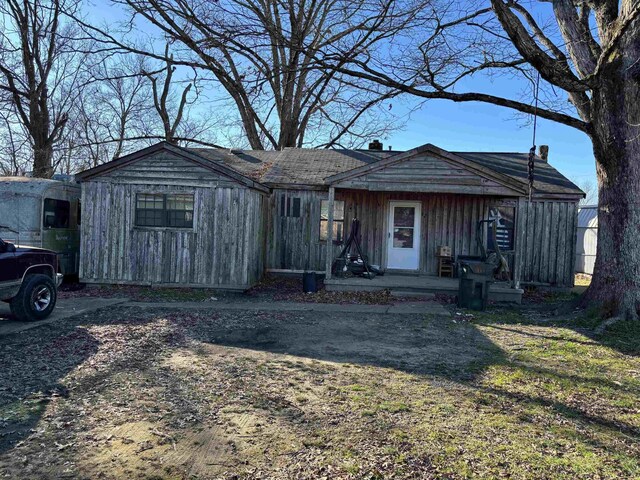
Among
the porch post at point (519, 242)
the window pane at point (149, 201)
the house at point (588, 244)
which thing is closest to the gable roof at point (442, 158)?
the porch post at point (519, 242)

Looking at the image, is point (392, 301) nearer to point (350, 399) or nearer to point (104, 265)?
point (350, 399)

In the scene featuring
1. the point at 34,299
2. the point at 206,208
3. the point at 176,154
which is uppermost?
the point at 176,154

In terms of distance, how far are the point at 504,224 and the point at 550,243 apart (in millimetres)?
1373

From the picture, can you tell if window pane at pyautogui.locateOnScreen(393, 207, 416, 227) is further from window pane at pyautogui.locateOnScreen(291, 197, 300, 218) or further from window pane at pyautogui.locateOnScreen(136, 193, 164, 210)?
window pane at pyautogui.locateOnScreen(136, 193, 164, 210)

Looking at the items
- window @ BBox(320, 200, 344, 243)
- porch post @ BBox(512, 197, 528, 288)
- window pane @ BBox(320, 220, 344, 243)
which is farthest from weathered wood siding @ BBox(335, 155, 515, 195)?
window pane @ BBox(320, 220, 344, 243)

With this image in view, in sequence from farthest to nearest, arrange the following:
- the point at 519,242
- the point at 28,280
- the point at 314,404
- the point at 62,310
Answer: the point at 519,242 → the point at 62,310 → the point at 28,280 → the point at 314,404

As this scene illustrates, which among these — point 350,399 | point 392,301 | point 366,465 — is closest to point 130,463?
point 366,465

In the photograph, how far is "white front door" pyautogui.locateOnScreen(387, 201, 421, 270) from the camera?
45.6 ft

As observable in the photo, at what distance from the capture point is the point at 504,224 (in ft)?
45.2

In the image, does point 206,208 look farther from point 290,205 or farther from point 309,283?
point 309,283

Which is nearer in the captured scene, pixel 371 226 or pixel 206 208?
pixel 206 208

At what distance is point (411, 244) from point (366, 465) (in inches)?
436

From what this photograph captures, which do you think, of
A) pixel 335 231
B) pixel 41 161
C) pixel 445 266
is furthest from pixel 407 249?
pixel 41 161

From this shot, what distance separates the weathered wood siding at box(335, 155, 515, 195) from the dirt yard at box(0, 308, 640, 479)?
4.78 meters
